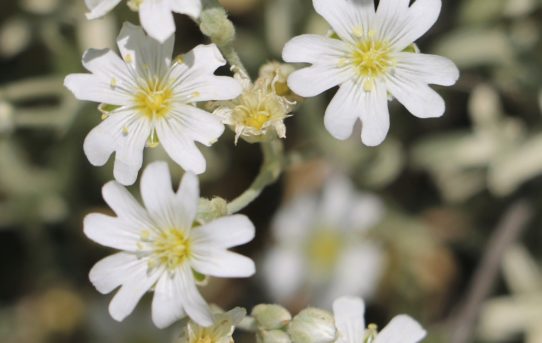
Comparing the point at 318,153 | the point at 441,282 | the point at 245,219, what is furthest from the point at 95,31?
the point at 441,282

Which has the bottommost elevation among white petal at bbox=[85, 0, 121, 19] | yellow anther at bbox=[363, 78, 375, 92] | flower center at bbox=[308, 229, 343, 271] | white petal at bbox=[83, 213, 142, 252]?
white petal at bbox=[83, 213, 142, 252]

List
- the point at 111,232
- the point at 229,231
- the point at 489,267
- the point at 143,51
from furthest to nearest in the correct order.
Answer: the point at 489,267 → the point at 143,51 → the point at 111,232 → the point at 229,231

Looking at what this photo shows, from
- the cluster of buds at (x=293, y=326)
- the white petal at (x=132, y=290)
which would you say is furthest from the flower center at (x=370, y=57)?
the white petal at (x=132, y=290)

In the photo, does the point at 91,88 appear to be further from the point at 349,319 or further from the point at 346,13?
the point at 349,319

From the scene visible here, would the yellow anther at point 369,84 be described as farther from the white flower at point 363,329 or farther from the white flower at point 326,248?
the white flower at point 326,248

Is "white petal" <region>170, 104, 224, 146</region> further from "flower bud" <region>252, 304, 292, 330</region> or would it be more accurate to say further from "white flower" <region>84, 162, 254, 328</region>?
"flower bud" <region>252, 304, 292, 330</region>

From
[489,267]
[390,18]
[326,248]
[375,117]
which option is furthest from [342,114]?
[326,248]

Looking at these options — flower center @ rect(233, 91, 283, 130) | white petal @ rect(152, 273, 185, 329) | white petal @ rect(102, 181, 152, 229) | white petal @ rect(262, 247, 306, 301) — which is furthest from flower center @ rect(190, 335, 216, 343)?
white petal @ rect(262, 247, 306, 301)
